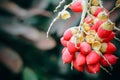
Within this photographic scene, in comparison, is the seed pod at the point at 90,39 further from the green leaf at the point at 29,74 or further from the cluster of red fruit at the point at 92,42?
the green leaf at the point at 29,74

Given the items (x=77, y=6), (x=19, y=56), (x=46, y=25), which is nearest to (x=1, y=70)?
(x=19, y=56)

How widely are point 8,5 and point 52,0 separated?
9.4 inches

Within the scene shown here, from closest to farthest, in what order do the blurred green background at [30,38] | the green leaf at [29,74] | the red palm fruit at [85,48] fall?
the red palm fruit at [85,48]
the blurred green background at [30,38]
the green leaf at [29,74]

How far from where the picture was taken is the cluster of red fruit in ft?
6.88

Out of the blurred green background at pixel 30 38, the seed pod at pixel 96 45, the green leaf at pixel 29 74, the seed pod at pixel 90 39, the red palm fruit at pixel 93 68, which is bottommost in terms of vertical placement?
the red palm fruit at pixel 93 68

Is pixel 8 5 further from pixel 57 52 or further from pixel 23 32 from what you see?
pixel 57 52

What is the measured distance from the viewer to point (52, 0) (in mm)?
2678

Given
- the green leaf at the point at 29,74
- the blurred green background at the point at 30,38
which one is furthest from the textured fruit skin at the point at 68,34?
the green leaf at the point at 29,74

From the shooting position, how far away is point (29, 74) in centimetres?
269

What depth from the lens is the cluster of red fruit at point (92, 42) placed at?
82.5 inches

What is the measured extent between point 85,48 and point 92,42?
0.11ft

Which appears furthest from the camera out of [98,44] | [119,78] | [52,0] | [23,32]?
[119,78]

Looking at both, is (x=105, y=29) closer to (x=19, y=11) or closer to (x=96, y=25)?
(x=96, y=25)

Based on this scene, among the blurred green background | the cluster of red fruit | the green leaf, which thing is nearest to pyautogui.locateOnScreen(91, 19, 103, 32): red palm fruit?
the cluster of red fruit
